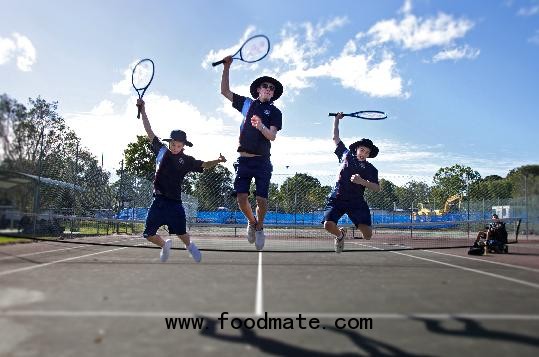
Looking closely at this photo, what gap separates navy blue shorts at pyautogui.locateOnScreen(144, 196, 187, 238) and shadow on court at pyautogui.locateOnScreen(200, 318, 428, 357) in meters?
3.15

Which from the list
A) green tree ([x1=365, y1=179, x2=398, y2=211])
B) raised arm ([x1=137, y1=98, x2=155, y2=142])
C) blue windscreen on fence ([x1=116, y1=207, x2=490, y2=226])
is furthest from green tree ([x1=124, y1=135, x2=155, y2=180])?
raised arm ([x1=137, y1=98, x2=155, y2=142])

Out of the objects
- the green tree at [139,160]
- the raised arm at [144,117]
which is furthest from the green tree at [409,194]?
the green tree at [139,160]

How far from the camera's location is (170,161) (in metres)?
7.06

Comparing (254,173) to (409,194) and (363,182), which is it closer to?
(363,182)

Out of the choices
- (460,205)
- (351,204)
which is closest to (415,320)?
(351,204)

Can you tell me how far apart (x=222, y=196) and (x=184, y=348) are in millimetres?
17920

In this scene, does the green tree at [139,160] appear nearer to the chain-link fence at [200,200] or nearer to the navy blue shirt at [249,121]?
the chain-link fence at [200,200]

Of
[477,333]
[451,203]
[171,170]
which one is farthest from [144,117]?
[451,203]

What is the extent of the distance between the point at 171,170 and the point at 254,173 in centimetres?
149

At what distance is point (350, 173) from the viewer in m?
8.22

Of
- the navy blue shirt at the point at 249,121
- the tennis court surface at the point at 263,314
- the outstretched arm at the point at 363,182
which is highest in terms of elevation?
the navy blue shirt at the point at 249,121

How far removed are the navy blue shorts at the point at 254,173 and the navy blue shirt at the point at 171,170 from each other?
39.7 inches

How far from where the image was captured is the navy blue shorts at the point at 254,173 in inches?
250

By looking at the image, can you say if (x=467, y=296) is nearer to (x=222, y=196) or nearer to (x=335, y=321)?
(x=335, y=321)
